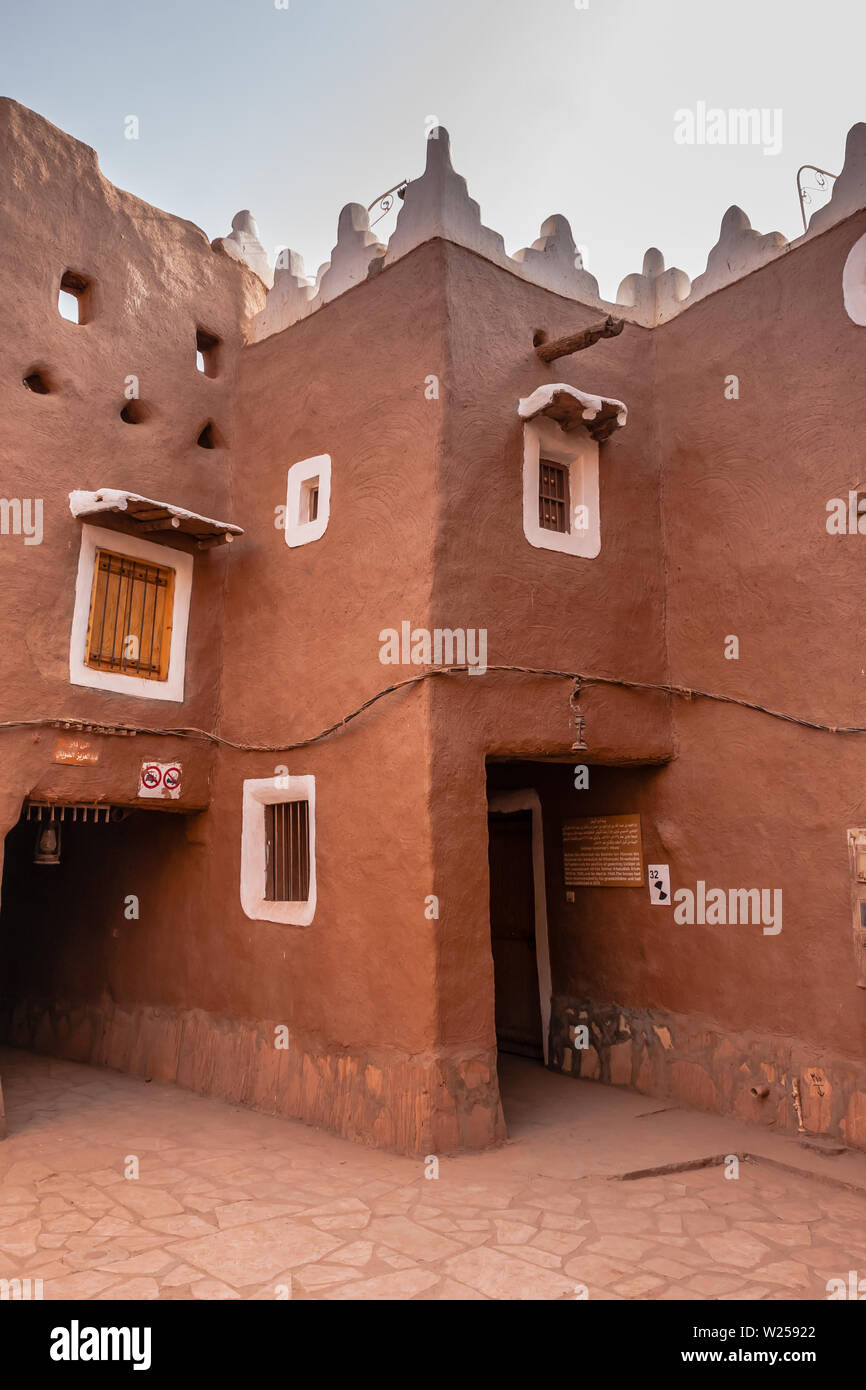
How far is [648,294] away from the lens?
29.9 ft

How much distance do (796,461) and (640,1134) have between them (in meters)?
5.17

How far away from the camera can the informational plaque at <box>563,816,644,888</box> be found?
848 cm

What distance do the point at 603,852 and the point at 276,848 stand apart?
285 centimetres

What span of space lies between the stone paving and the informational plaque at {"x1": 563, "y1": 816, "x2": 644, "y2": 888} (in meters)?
2.54

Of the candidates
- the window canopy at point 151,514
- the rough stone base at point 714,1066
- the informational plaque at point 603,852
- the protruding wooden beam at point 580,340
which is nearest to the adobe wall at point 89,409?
the window canopy at point 151,514

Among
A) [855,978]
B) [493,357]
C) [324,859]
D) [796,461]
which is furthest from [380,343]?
[855,978]

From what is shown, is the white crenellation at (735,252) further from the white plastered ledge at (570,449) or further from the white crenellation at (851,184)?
the white plastered ledge at (570,449)

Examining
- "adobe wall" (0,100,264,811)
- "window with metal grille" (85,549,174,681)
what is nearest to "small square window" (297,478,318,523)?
"adobe wall" (0,100,264,811)

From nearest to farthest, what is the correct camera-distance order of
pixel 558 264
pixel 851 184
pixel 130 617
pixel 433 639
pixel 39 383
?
1. pixel 433 639
2. pixel 851 184
3. pixel 39 383
4. pixel 130 617
5. pixel 558 264

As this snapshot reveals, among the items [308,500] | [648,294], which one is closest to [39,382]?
[308,500]

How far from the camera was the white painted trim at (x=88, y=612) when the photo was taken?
25.9 ft

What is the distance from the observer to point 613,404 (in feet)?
26.2

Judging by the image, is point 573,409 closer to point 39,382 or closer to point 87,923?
point 39,382

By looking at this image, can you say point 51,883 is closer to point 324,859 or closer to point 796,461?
point 324,859
